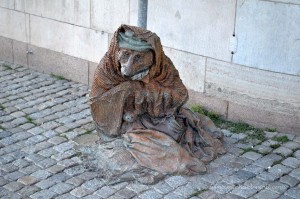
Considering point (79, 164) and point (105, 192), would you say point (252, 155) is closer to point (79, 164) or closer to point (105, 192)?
point (105, 192)

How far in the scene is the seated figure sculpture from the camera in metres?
7.28

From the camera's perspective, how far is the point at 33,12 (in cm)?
1095

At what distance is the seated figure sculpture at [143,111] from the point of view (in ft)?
23.9

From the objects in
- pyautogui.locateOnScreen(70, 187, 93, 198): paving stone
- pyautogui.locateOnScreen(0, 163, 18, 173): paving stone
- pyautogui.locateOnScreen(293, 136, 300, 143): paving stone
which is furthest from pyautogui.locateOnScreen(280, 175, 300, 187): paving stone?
pyautogui.locateOnScreen(0, 163, 18, 173): paving stone

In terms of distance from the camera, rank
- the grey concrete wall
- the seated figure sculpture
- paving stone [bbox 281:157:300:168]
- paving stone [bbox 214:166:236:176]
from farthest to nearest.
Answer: the grey concrete wall → paving stone [bbox 281:157:300:168] → paving stone [bbox 214:166:236:176] → the seated figure sculpture

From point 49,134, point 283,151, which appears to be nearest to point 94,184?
point 49,134

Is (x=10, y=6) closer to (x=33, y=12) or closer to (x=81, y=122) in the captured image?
(x=33, y=12)

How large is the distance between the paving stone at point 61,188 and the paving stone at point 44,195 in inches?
2.5

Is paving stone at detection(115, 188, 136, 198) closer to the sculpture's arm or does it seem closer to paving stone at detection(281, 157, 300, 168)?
the sculpture's arm

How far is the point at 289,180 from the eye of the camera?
24.2ft

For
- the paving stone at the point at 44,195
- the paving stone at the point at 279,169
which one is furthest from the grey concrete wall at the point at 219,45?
the paving stone at the point at 44,195

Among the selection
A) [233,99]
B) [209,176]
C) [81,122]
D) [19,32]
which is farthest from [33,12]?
[209,176]

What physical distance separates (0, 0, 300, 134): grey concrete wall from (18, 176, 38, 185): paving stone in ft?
9.71

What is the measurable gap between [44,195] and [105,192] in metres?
0.65
